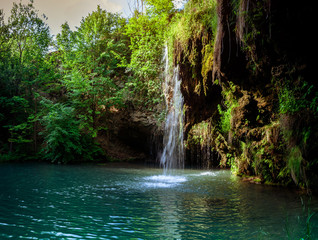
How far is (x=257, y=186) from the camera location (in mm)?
8727

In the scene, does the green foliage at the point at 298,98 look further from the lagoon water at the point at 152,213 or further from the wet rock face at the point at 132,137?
the wet rock face at the point at 132,137

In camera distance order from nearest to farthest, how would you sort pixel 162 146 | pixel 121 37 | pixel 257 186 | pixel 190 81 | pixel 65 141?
1. pixel 257 186
2. pixel 190 81
3. pixel 65 141
4. pixel 162 146
5. pixel 121 37

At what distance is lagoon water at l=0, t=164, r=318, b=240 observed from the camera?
4145 mm

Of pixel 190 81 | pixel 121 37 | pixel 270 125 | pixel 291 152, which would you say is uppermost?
pixel 121 37

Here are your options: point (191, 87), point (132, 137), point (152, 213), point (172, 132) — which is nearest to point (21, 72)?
point (132, 137)

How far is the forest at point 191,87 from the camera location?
20.6ft

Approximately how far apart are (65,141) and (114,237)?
14.9 meters

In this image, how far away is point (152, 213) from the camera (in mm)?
5355

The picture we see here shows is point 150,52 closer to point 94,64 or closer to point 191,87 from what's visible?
point 94,64

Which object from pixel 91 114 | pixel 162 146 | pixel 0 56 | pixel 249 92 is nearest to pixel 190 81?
pixel 249 92

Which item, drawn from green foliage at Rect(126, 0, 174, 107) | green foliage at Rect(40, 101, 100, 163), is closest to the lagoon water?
green foliage at Rect(40, 101, 100, 163)

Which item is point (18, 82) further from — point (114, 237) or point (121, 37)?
point (114, 237)

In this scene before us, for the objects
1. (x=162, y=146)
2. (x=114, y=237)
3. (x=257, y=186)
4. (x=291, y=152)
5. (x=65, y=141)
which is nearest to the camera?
(x=114, y=237)

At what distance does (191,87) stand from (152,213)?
600cm
